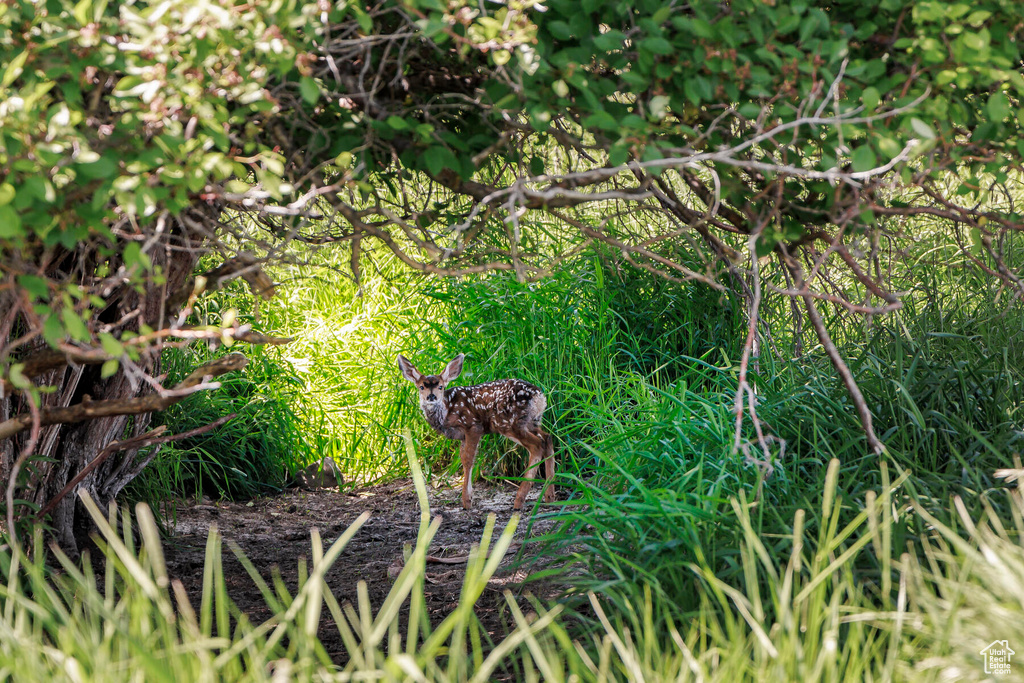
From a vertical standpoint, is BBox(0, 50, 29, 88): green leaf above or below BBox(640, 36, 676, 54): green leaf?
below

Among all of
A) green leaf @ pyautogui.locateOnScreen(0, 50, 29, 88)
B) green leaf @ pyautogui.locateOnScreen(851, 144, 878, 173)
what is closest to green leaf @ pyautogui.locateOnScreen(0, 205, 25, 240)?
green leaf @ pyautogui.locateOnScreen(0, 50, 29, 88)

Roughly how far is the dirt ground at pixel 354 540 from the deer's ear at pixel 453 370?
909 mm

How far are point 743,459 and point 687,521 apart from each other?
66 centimetres

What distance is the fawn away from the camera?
6602 mm

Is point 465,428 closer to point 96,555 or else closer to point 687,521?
point 96,555

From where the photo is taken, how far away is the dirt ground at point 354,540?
460 cm

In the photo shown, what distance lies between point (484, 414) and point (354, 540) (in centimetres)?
137

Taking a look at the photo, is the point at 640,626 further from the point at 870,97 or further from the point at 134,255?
the point at 134,255

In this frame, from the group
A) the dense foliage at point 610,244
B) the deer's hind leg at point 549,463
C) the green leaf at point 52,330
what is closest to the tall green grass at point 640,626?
the dense foliage at point 610,244

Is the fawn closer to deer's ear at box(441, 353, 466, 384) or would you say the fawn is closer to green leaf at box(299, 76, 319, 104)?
deer's ear at box(441, 353, 466, 384)

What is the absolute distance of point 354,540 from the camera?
5.92 m

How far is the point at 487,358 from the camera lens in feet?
25.8

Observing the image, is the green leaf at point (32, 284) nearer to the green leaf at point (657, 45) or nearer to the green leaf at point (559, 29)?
the green leaf at point (559, 29)

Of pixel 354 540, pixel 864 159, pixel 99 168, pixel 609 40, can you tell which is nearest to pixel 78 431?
pixel 354 540
